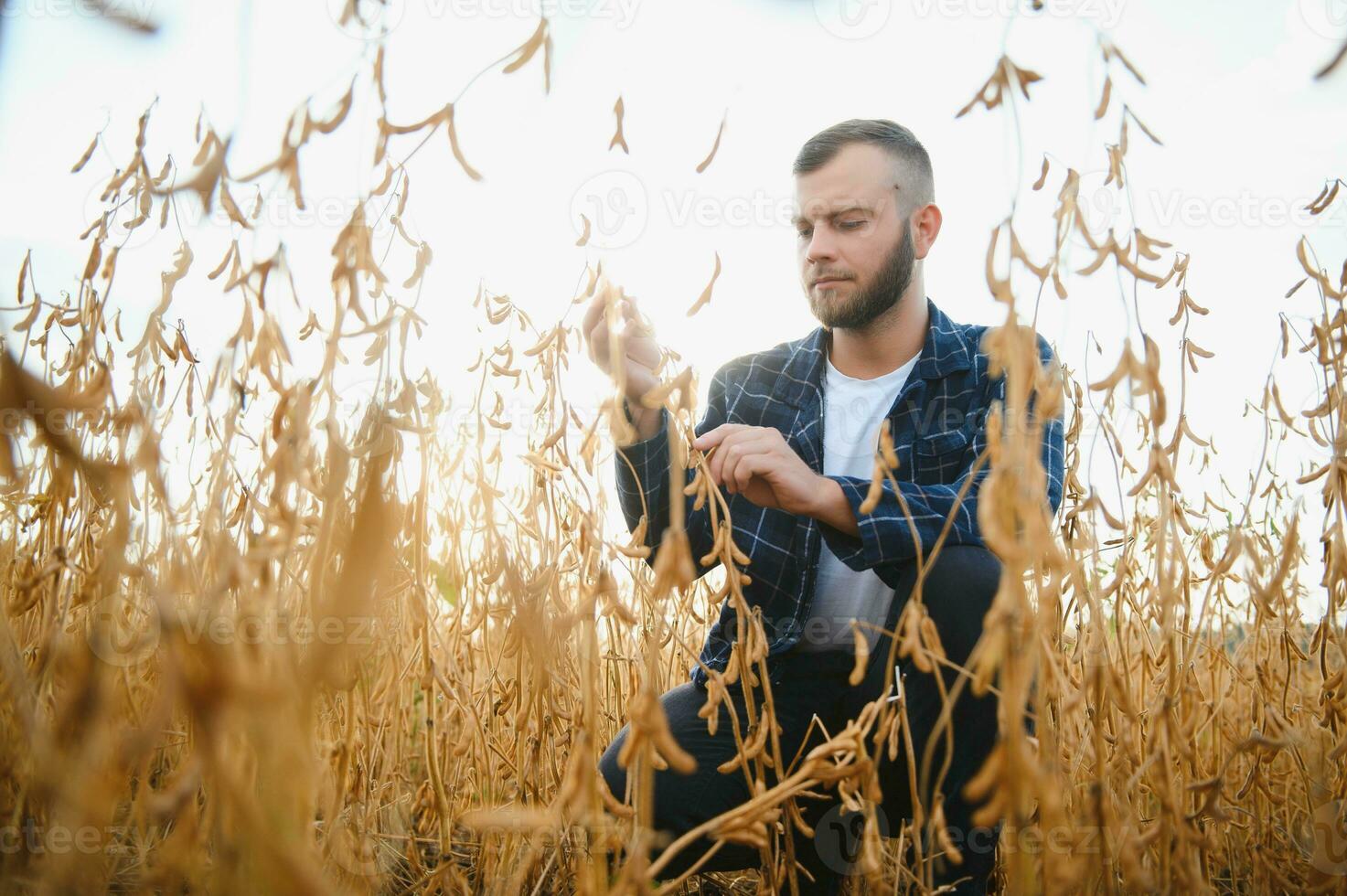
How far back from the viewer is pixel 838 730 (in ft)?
4.58

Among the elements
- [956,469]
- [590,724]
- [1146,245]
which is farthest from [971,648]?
[590,724]

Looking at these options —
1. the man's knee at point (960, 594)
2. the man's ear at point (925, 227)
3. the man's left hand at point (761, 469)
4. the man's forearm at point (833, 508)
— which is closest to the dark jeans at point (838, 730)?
the man's knee at point (960, 594)

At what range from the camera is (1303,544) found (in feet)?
5.58

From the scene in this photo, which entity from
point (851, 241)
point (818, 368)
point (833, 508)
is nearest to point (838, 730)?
point (833, 508)

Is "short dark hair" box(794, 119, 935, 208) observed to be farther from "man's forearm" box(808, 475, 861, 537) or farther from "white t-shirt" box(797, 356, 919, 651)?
"man's forearm" box(808, 475, 861, 537)

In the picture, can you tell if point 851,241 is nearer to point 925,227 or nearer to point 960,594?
point 925,227

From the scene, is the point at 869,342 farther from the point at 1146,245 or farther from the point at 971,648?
the point at 1146,245

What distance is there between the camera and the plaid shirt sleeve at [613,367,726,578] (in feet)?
4.04

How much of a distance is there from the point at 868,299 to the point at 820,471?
0.39 metres

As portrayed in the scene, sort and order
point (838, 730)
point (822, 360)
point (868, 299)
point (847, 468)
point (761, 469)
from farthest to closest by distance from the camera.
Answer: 1. point (822, 360)
2. point (868, 299)
3. point (847, 468)
4. point (838, 730)
5. point (761, 469)

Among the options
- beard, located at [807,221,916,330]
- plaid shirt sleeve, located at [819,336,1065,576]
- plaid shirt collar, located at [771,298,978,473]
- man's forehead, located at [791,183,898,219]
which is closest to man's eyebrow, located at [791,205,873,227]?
man's forehead, located at [791,183,898,219]

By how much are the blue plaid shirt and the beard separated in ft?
0.33

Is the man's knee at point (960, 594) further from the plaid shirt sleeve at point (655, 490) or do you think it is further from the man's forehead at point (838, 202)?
the man's forehead at point (838, 202)

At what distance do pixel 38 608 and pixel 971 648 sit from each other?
130 cm
